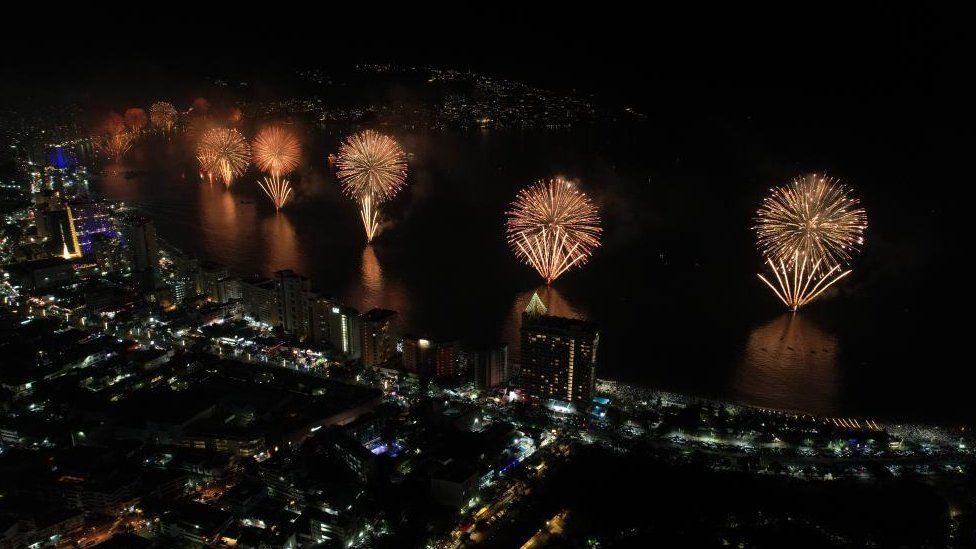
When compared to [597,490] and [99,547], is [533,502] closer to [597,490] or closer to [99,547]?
[597,490]

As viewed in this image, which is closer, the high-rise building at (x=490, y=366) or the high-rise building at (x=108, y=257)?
the high-rise building at (x=490, y=366)

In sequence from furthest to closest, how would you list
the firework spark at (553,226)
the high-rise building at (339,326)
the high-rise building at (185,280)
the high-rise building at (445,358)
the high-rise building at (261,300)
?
the high-rise building at (185,280), the firework spark at (553,226), the high-rise building at (261,300), the high-rise building at (339,326), the high-rise building at (445,358)

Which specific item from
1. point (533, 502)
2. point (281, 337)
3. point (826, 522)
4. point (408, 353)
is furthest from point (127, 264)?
point (826, 522)

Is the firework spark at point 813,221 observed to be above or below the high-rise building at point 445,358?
above

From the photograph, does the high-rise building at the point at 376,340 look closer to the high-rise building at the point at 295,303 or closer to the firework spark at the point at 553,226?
the high-rise building at the point at 295,303

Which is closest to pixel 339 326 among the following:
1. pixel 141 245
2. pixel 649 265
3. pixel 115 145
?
pixel 141 245

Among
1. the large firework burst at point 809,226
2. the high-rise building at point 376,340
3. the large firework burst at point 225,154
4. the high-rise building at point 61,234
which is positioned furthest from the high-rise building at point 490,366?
the large firework burst at point 225,154
